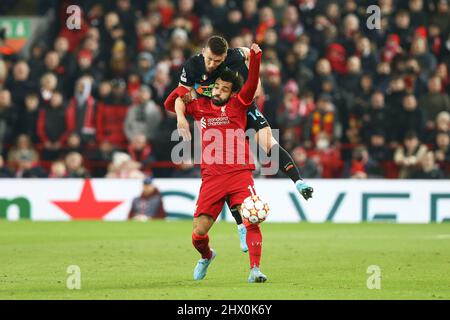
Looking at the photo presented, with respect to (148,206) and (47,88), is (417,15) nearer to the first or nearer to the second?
(148,206)

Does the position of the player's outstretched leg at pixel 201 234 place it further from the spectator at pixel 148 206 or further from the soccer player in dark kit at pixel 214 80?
→ the spectator at pixel 148 206

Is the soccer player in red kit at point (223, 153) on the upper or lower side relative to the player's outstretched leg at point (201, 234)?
upper

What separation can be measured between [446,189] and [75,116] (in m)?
7.66

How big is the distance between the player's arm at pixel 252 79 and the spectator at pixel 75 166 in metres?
11.4

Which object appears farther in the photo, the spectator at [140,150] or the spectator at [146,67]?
the spectator at [146,67]

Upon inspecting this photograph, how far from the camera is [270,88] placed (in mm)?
22188

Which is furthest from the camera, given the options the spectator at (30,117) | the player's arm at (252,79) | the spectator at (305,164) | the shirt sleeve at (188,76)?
the spectator at (30,117)

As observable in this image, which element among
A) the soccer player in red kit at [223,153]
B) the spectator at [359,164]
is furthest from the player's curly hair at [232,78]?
the spectator at [359,164]

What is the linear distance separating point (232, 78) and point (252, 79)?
14.3 inches

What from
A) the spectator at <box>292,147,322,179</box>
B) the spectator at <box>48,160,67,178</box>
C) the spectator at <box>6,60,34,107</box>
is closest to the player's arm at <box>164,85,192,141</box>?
the spectator at <box>292,147,322,179</box>

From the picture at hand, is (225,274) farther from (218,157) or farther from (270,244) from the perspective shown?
(270,244)

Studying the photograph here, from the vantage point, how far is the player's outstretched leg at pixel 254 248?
431 inches
